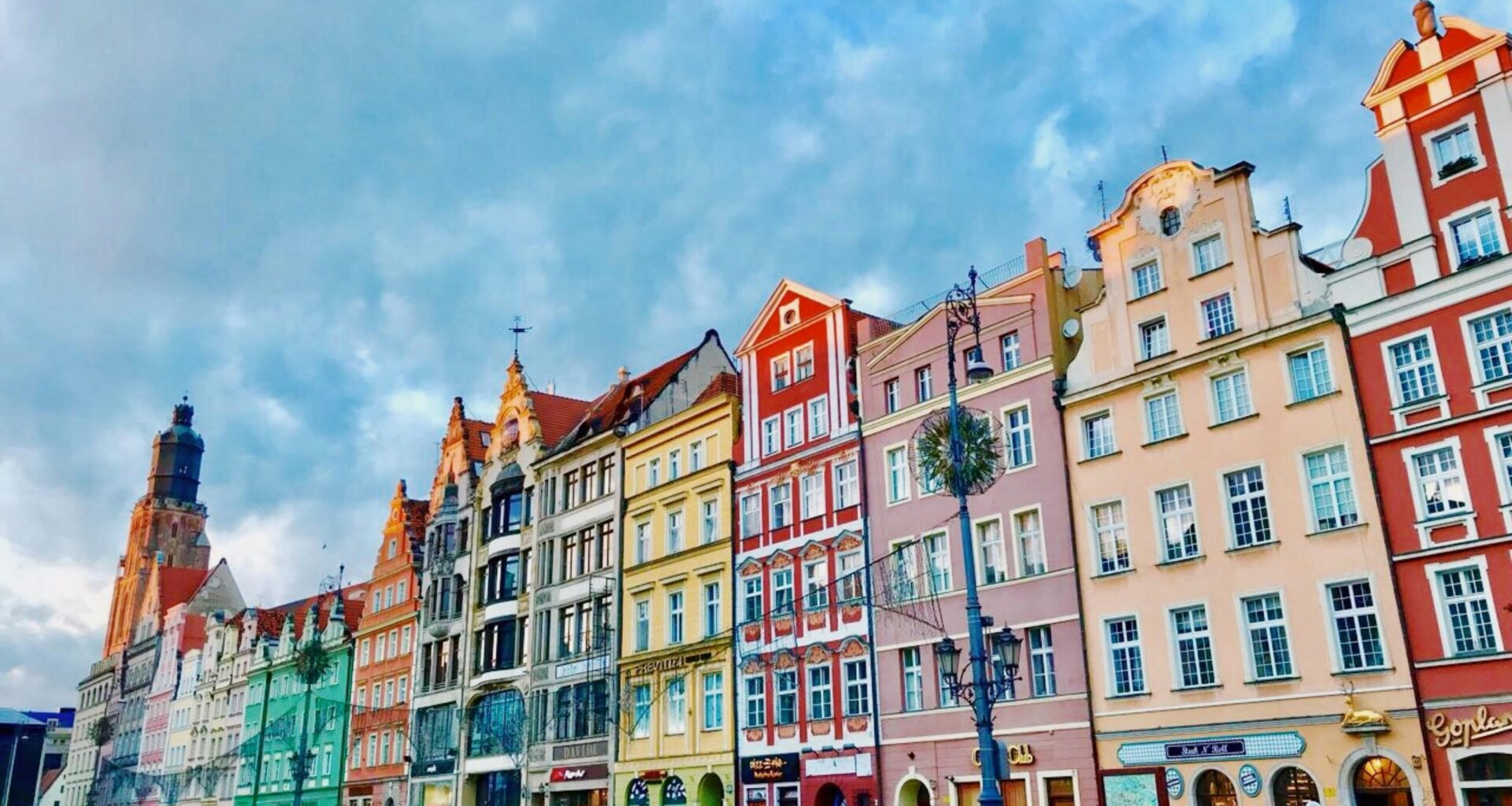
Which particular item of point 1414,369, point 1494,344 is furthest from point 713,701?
point 1494,344

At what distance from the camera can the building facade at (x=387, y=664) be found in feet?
206

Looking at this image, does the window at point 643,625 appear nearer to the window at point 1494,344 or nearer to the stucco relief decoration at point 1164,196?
the stucco relief decoration at point 1164,196

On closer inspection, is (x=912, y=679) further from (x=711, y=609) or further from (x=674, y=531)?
(x=674, y=531)

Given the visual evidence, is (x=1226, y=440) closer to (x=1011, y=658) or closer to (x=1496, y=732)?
(x=1496, y=732)

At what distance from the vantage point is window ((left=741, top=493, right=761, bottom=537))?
43.8 m

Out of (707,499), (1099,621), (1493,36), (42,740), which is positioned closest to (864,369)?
(707,499)

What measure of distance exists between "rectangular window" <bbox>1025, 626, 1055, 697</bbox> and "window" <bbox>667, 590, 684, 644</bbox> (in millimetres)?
15327

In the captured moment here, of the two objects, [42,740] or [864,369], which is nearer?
[864,369]

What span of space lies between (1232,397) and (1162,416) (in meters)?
1.90

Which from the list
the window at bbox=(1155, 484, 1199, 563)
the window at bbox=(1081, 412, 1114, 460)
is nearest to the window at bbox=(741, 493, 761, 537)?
the window at bbox=(1081, 412, 1114, 460)

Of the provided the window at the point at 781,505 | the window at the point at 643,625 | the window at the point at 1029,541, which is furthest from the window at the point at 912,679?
the window at the point at 643,625

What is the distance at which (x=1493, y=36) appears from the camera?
28.5 meters

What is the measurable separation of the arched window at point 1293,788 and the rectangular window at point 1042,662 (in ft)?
19.9

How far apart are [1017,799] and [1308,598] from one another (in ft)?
30.7
